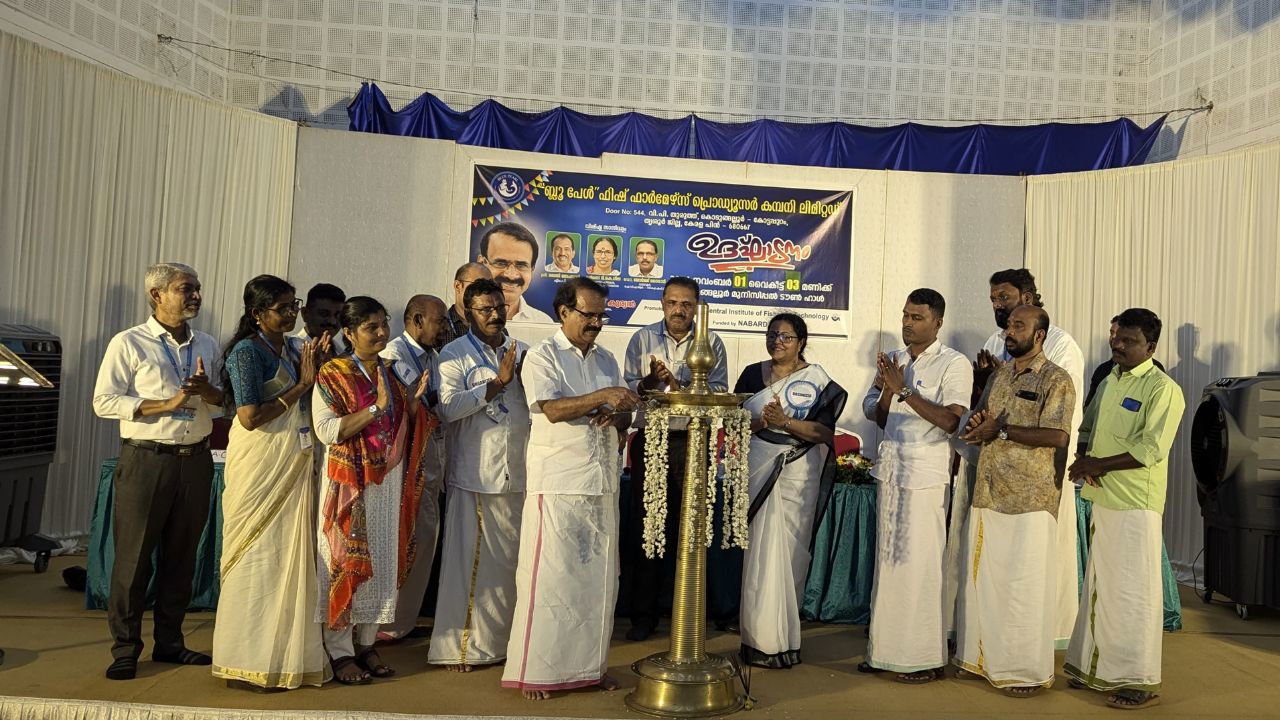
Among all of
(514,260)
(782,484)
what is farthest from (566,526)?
(514,260)

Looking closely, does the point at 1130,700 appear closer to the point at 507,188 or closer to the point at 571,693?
the point at 571,693

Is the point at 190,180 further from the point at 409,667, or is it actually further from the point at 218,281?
the point at 409,667

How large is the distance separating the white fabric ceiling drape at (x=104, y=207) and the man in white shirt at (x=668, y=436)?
399 cm

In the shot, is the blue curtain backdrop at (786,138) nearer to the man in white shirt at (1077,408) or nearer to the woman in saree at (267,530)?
the man in white shirt at (1077,408)

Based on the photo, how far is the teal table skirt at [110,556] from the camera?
5.08 meters

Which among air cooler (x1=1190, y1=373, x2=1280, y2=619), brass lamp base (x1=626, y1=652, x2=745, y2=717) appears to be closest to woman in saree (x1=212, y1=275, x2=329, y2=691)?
brass lamp base (x1=626, y1=652, x2=745, y2=717)

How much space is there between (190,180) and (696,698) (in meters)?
5.87

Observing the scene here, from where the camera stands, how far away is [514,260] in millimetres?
7949

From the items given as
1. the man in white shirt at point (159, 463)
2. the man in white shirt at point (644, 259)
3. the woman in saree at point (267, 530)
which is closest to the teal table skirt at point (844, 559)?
the woman in saree at point (267, 530)

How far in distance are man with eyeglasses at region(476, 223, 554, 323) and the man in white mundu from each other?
364cm

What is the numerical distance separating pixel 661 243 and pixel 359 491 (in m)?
4.66

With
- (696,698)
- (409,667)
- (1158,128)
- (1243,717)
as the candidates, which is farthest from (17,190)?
(1158,128)

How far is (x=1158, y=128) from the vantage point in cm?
886

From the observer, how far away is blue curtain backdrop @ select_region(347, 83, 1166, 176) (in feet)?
28.5
